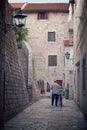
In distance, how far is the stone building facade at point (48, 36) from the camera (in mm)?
40281

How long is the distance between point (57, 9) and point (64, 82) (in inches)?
362

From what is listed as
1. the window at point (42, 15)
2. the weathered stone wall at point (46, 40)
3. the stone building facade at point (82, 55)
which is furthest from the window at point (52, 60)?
the stone building facade at point (82, 55)

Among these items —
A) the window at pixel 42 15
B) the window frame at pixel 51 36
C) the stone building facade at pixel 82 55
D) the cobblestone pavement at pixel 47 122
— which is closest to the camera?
the cobblestone pavement at pixel 47 122

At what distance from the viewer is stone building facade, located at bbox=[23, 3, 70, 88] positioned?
132ft

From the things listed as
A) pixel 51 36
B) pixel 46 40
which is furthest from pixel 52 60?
pixel 51 36

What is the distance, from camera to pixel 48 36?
134 feet

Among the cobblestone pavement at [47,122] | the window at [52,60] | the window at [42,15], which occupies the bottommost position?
the window at [52,60]

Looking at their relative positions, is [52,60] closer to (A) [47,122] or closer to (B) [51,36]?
(B) [51,36]

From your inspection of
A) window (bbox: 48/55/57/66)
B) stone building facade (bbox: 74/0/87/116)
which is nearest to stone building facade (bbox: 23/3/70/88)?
window (bbox: 48/55/57/66)

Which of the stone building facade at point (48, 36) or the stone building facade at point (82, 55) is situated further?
the stone building facade at point (48, 36)

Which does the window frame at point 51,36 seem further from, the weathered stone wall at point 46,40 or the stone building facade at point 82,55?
the stone building facade at point 82,55

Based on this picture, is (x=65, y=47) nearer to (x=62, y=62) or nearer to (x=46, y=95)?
(x=62, y=62)

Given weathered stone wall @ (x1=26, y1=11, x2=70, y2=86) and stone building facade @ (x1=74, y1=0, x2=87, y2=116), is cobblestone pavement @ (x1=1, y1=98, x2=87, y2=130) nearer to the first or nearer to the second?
stone building facade @ (x1=74, y1=0, x2=87, y2=116)

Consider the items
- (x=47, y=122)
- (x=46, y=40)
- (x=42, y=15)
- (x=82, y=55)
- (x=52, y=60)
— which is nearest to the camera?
(x=47, y=122)
